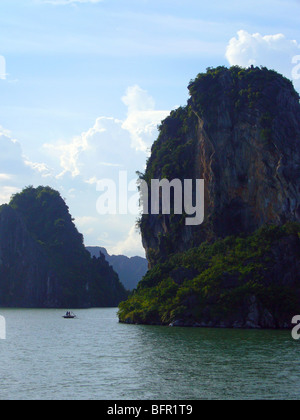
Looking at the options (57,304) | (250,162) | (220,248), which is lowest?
(57,304)

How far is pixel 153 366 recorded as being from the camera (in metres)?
38.3

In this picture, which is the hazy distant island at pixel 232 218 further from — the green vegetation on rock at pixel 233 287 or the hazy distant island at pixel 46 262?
the hazy distant island at pixel 46 262

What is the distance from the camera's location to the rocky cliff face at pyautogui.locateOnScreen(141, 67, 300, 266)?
7662 cm

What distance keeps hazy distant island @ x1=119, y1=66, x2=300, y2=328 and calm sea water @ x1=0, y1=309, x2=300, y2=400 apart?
882cm

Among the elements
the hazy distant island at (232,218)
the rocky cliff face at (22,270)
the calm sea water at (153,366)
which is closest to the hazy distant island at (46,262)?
the rocky cliff face at (22,270)

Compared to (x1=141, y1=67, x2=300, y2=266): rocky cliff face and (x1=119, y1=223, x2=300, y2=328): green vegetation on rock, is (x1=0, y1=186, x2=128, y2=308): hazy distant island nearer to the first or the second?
(x1=141, y1=67, x2=300, y2=266): rocky cliff face

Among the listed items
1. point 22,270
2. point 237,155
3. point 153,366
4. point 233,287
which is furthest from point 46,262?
point 153,366

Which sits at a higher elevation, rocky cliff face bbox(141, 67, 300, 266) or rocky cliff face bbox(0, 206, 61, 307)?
rocky cliff face bbox(141, 67, 300, 266)

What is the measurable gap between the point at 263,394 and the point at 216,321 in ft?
120

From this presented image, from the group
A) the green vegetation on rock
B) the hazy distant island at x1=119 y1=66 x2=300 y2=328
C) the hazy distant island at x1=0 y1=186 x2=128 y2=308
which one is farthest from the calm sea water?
the hazy distant island at x1=0 y1=186 x2=128 y2=308

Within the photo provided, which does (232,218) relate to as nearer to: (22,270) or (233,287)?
A: (233,287)

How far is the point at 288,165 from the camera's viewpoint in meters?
75.5
